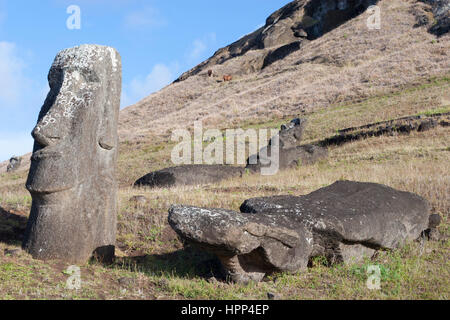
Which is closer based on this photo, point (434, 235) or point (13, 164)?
point (434, 235)

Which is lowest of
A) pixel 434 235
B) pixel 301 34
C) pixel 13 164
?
pixel 434 235

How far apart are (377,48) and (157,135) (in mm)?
28429

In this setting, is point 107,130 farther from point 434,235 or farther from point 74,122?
point 434,235

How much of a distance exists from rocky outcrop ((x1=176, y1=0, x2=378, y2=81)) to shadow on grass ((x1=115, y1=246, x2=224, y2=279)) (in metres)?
62.1

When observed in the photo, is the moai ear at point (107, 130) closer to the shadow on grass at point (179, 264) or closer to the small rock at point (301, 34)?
the shadow on grass at point (179, 264)

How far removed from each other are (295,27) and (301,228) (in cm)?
7525

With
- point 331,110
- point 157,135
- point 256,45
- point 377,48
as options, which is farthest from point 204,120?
point 256,45

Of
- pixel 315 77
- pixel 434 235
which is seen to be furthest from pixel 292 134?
pixel 315 77

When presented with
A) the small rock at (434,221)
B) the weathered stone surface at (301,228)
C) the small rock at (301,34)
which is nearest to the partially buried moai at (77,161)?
the weathered stone surface at (301,228)

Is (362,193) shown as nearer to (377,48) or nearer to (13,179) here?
(13,179)

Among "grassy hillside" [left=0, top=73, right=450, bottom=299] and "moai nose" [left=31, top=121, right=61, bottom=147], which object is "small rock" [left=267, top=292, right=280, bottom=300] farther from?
"moai nose" [left=31, top=121, right=61, bottom=147]

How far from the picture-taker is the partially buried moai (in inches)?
298

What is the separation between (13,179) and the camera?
1120 inches

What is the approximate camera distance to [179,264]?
8.13 m
